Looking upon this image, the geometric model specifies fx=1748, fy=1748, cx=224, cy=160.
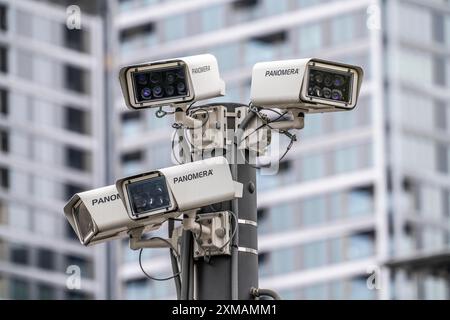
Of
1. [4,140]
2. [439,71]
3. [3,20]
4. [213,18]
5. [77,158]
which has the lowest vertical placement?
[77,158]

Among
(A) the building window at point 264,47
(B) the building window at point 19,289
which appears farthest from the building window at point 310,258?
(B) the building window at point 19,289

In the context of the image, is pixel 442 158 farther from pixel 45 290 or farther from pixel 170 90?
pixel 170 90

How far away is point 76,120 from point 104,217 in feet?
284

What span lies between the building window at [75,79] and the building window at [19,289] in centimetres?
1135

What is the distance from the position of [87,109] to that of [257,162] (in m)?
86.4

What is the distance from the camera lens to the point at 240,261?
12031mm

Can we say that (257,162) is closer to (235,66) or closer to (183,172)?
(183,172)

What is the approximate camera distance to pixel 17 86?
315 ft

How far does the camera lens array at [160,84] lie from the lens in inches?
471

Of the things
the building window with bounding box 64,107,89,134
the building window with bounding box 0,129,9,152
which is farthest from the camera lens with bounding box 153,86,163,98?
the building window with bounding box 64,107,89,134

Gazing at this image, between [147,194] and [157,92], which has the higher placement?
[157,92]

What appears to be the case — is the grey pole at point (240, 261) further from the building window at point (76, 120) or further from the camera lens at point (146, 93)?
the building window at point (76, 120)

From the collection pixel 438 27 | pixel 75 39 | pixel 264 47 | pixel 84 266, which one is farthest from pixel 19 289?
pixel 438 27
